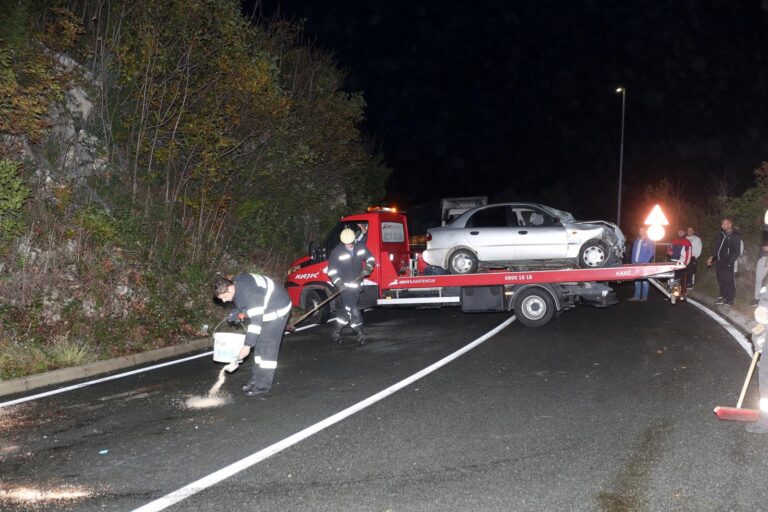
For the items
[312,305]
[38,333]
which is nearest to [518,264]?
[312,305]

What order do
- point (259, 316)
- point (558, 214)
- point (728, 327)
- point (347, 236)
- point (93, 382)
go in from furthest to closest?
point (558, 214) → point (728, 327) → point (347, 236) → point (93, 382) → point (259, 316)

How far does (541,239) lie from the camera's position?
12.9 metres

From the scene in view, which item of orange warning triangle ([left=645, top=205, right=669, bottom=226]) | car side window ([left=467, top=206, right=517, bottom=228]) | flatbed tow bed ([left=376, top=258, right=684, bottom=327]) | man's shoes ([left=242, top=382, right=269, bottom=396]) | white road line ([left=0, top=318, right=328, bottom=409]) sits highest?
orange warning triangle ([left=645, top=205, right=669, bottom=226])

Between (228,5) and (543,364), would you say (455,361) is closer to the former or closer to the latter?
(543,364)

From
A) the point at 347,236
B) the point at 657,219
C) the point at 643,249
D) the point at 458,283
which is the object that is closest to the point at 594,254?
the point at 458,283

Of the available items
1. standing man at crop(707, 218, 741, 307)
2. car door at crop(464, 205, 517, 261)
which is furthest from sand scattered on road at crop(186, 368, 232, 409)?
standing man at crop(707, 218, 741, 307)

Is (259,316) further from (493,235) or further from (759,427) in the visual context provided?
(493,235)

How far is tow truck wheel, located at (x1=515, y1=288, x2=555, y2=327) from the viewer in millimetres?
12367

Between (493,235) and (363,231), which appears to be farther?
(363,231)

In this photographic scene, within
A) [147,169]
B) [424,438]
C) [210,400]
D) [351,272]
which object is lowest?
[210,400]

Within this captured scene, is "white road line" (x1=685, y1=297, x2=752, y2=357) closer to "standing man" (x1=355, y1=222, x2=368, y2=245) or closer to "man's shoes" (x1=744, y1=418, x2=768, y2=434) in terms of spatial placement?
"man's shoes" (x1=744, y1=418, x2=768, y2=434)

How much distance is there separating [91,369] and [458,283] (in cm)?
617

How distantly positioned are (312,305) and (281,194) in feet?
20.1

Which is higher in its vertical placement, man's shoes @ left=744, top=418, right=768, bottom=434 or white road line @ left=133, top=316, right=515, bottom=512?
man's shoes @ left=744, top=418, right=768, bottom=434
